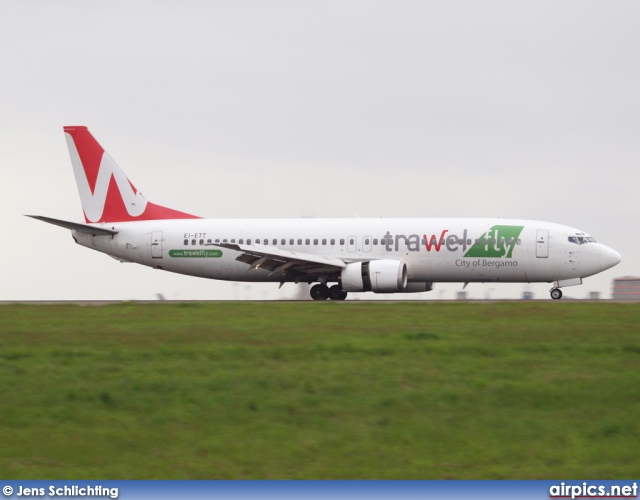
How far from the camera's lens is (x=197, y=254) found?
4516 cm

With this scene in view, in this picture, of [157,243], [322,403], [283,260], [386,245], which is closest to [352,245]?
[386,245]

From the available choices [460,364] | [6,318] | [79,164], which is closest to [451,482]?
[460,364]

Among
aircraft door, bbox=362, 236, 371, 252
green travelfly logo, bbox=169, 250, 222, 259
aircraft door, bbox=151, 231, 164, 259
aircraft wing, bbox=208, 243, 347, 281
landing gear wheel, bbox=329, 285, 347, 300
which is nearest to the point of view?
aircraft wing, bbox=208, 243, 347, 281

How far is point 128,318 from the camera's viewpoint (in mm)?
29312

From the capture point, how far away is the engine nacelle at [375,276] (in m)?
40.6

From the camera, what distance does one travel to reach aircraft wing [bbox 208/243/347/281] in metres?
41.7

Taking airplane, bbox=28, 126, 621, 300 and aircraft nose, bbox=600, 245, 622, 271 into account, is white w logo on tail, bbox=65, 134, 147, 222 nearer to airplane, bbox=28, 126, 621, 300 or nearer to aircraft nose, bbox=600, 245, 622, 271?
airplane, bbox=28, 126, 621, 300

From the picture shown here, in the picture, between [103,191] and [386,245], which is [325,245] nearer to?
[386,245]

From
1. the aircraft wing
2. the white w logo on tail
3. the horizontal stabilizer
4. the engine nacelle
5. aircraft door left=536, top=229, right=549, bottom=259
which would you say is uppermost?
the white w logo on tail

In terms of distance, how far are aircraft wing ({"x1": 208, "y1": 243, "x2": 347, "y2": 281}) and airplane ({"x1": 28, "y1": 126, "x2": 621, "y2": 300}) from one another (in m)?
0.05

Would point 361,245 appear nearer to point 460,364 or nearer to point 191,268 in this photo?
point 191,268

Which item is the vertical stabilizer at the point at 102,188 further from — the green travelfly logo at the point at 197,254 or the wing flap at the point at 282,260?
the wing flap at the point at 282,260

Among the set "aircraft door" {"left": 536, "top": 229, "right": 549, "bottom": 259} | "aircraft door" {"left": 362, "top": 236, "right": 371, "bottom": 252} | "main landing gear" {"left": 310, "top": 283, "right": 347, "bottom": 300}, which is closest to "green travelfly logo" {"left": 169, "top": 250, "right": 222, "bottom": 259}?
"main landing gear" {"left": 310, "top": 283, "right": 347, "bottom": 300}

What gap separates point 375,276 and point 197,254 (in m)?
8.96
